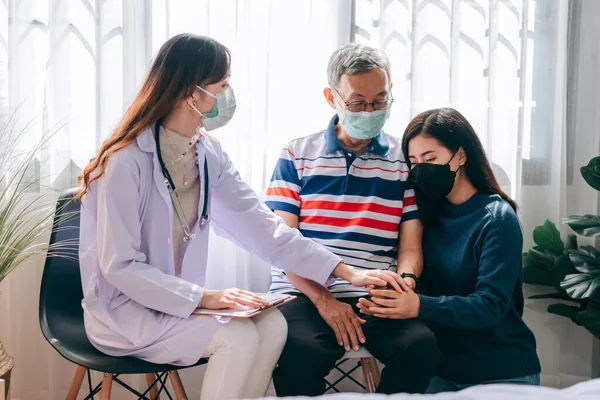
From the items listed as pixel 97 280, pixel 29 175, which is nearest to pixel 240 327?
pixel 97 280

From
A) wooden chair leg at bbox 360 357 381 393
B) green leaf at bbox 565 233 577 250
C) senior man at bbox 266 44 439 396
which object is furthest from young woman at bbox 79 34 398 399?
green leaf at bbox 565 233 577 250

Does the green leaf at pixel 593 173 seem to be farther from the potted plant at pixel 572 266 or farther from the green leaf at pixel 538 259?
the green leaf at pixel 538 259

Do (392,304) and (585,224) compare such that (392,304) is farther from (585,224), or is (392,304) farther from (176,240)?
(585,224)

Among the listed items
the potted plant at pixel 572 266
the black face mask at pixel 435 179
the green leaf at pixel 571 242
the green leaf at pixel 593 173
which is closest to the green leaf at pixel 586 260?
the potted plant at pixel 572 266

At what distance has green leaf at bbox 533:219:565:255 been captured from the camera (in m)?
2.47

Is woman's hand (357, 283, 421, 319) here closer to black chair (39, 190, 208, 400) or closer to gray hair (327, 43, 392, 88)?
black chair (39, 190, 208, 400)

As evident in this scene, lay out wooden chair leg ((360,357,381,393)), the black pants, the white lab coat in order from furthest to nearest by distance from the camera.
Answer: wooden chair leg ((360,357,381,393)) < the black pants < the white lab coat

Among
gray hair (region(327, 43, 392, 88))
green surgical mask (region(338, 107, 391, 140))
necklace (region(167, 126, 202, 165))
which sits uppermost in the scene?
gray hair (region(327, 43, 392, 88))

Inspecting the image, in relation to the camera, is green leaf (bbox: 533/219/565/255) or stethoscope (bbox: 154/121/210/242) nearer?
stethoscope (bbox: 154/121/210/242)

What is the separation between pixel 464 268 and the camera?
199 cm

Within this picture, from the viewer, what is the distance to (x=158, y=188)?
5.98 feet

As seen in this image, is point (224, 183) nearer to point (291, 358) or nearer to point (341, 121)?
point (341, 121)

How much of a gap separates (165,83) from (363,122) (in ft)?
1.99

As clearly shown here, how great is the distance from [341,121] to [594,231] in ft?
3.08
